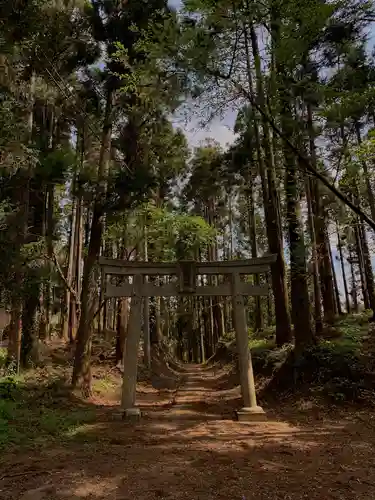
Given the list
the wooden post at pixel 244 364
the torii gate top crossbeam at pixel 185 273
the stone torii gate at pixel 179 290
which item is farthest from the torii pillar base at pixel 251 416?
the torii gate top crossbeam at pixel 185 273

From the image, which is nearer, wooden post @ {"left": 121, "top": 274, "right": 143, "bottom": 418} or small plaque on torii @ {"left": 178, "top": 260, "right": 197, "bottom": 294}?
wooden post @ {"left": 121, "top": 274, "right": 143, "bottom": 418}

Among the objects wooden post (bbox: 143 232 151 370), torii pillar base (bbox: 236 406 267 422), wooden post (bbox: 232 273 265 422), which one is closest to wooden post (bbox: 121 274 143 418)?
torii pillar base (bbox: 236 406 267 422)

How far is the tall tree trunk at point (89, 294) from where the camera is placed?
8891 millimetres

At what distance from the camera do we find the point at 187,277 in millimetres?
8000

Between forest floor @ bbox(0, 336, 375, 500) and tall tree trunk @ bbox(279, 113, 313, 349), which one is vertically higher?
tall tree trunk @ bbox(279, 113, 313, 349)

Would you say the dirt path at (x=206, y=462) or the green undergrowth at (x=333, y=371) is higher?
the green undergrowth at (x=333, y=371)

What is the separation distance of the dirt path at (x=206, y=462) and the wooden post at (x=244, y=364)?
12.5 inches

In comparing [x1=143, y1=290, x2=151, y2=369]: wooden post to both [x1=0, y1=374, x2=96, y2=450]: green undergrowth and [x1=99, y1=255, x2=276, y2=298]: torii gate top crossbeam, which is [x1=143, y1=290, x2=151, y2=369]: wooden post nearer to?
[x1=0, y1=374, x2=96, y2=450]: green undergrowth

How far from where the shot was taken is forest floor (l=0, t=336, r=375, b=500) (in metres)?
3.77

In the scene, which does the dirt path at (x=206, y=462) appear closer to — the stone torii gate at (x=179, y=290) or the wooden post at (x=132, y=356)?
the wooden post at (x=132, y=356)

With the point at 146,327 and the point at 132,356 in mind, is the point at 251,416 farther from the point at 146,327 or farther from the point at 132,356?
the point at 146,327

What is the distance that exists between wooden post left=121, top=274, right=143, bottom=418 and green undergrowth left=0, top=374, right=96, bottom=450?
2.25 feet

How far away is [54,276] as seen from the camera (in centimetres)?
1098

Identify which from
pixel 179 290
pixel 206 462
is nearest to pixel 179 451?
pixel 206 462
